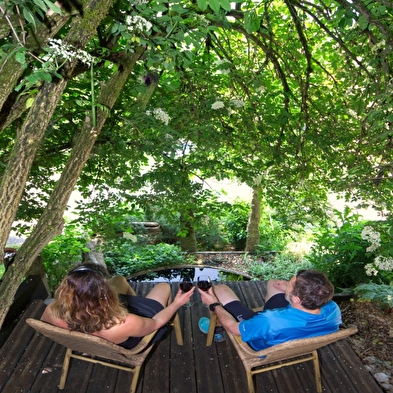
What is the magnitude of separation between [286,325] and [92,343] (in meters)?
1.14

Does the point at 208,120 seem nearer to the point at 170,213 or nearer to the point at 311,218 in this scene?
the point at 170,213

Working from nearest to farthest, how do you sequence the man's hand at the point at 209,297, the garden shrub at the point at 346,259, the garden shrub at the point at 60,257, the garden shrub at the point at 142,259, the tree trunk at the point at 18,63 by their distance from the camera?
the tree trunk at the point at 18,63 < the man's hand at the point at 209,297 < the garden shrub at the point at 346,259 < the garden shrub at the point at 60,257 < the garden shrub at the point at 142,259

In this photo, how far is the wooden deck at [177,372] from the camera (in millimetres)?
2428

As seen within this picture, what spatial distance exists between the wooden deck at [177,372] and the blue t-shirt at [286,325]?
648 mm

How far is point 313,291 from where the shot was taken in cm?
200

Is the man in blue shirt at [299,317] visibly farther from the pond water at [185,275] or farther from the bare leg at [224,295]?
the pond water at [185,275]

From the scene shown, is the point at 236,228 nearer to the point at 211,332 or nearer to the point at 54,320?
the point at 211,332

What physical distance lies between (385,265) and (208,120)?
7.28 feet

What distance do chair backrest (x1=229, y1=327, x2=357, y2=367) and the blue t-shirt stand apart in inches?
2.9

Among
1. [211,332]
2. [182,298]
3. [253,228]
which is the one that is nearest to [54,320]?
[182,298]

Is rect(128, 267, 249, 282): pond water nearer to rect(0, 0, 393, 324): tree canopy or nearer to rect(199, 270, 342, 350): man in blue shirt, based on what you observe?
rect(0, 0, 393, 324): tree canopy

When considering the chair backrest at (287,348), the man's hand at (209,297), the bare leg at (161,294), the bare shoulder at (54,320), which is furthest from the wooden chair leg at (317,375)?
the bare shoulder at (54,320)

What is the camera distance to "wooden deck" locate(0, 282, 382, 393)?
2.43m

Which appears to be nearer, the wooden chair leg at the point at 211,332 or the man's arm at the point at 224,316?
the man's arm at the point at 224,316
